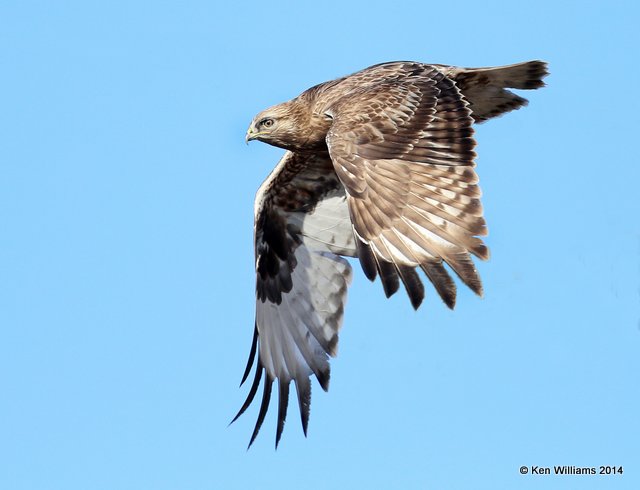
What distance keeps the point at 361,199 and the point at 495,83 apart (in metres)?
2.37

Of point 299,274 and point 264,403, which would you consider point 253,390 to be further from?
point 299,274

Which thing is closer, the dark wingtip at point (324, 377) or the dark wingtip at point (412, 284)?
the dark wingtip at point (412, 284)

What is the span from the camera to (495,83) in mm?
11148

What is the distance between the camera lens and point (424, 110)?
393 inches

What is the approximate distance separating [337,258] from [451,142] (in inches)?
127

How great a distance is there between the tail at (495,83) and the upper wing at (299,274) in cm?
156

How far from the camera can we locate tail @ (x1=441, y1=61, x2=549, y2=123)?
433 inches

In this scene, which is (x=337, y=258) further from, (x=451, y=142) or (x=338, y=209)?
(x=451, y=142)

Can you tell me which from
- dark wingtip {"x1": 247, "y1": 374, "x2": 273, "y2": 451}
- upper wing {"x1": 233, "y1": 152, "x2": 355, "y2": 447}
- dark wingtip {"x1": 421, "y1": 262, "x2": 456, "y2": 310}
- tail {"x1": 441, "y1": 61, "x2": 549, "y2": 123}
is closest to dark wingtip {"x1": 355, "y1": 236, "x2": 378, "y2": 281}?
dark wingtip {"x1": 421, "y1": 262, "x2": 456, "y2": 310}

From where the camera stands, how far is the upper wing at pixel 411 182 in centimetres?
893

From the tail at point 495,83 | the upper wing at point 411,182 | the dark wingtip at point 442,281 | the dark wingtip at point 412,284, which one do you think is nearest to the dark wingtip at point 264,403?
the upper wing at point 411,182

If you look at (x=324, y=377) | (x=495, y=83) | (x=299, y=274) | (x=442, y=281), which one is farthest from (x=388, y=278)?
(x=299, y=274)

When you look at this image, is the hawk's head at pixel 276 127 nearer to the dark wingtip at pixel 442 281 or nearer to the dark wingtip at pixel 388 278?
the dark wingtip at pixel 388 278

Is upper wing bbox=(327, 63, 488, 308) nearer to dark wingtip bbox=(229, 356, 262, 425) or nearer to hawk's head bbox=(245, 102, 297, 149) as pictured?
hawk's head bbox=(245, 102, 297, 149)
